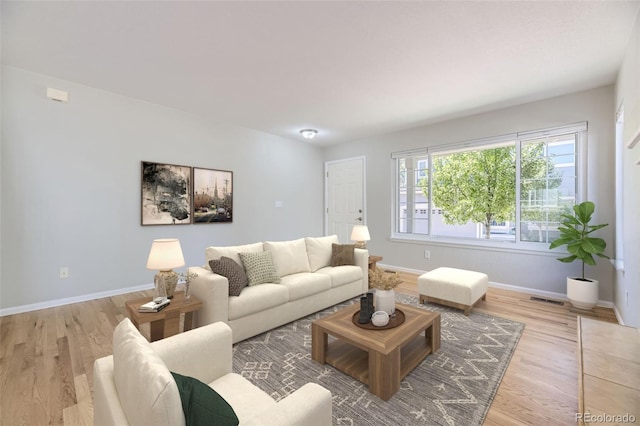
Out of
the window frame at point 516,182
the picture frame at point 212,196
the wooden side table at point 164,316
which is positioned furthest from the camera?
the picture frame at point 212,196

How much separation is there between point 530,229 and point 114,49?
17.8ft

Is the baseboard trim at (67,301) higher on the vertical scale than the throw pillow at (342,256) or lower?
lower

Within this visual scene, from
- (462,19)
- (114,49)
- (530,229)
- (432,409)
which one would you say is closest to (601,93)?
(530,229)

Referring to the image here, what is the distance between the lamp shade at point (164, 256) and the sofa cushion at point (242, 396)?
3.82ft

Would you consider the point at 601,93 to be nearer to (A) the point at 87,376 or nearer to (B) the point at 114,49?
(B) the point at 114,49

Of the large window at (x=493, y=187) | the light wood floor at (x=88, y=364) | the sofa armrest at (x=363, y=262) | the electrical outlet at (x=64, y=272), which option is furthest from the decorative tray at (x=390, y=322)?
the electrical outlet at (x=64, y=272)

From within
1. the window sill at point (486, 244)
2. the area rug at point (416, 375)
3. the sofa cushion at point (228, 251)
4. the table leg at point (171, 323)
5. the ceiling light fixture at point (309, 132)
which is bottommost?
the area rug at point (416, 375)

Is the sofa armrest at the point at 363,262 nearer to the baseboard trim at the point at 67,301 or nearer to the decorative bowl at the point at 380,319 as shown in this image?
the decorative bowl at the point at 380,319

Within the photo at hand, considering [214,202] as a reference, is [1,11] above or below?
above

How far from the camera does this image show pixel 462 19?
6.89 ft

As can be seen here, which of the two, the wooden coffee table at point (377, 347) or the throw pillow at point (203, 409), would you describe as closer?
the throw pillow at point (203, 409)

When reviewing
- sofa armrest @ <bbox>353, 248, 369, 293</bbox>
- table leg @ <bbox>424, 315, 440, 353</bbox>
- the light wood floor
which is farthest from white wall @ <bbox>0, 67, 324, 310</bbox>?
table leg @ <bbox>424, 315, 440, 353</bbox>

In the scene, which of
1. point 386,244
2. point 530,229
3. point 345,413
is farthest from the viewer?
point 386,244

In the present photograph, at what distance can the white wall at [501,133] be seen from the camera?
10.7 feet
